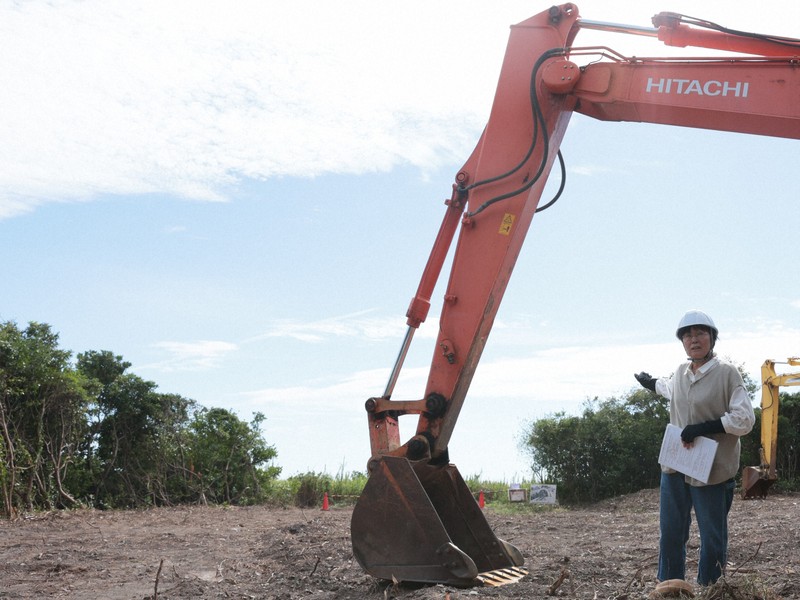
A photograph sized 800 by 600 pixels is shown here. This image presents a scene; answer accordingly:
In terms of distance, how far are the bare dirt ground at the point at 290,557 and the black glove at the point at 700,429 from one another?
82 centimetres

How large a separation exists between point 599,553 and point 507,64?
171 inches

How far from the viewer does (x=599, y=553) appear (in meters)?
7.57

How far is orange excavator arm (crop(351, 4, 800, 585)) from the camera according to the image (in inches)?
211

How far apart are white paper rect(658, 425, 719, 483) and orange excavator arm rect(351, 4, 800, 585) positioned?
1.35 metres

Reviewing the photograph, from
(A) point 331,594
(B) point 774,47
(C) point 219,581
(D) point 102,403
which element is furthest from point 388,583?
(D) point 102,403

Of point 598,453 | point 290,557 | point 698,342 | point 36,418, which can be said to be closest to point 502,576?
point 698,342

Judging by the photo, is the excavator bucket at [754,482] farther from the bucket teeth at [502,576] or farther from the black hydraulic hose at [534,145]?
the black hydraulic hose at [534,145]

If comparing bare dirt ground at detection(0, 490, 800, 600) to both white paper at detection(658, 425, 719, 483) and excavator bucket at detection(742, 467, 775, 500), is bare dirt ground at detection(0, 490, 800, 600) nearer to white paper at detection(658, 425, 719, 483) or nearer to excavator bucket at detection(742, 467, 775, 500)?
white paper at detection(658, 425, 719, 483)

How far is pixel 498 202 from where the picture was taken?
5.81 meters

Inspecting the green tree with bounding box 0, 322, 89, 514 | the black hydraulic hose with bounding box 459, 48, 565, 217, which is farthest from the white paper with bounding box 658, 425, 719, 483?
the green tree with bounding box 0, 322, 89, 514

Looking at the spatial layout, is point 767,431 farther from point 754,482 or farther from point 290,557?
point 290,557

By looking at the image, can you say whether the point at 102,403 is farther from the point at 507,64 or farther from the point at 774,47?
the point at 774,47

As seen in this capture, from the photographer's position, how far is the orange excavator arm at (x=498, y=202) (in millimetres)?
5371

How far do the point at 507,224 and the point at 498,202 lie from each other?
0.58 ft
